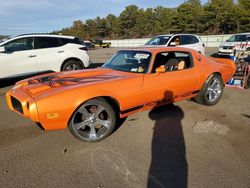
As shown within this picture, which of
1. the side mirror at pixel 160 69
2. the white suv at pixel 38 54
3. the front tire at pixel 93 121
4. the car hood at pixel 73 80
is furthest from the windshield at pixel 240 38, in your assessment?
the front tire at pixel 93 121

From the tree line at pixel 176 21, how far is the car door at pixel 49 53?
41.4 m

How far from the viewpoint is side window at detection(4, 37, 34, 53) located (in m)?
Result: 7.30

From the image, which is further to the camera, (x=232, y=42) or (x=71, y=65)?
(x=232, y=42)

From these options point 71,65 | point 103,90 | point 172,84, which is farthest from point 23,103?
point 71,65

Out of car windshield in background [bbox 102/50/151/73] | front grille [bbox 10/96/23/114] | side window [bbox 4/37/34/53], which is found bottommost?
front grille [bbox 10/96/23/114]

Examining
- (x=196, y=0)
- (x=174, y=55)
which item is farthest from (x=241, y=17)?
(x=174, y=55)

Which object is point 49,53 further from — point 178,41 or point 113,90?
point 178,41

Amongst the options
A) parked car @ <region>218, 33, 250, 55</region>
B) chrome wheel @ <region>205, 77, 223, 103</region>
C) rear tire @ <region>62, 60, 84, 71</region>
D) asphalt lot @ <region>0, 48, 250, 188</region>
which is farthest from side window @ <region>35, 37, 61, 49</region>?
parked car @ <region>218, 33, 250, 55</region>

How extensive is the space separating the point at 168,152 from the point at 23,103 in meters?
2.22

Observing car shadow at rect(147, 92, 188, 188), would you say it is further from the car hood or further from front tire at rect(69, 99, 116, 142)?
the car hood

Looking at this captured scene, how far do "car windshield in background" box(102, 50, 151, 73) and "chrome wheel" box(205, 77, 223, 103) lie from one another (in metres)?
1.81

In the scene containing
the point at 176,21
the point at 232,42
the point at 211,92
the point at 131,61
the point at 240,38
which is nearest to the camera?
the point at 131,61

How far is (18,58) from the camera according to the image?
7.35m

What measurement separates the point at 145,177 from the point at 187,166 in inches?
24.1
